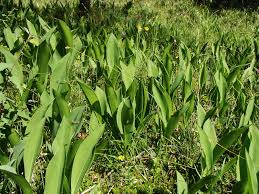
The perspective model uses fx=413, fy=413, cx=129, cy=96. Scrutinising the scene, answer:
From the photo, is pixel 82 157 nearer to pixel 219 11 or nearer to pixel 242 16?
pixel 242 16

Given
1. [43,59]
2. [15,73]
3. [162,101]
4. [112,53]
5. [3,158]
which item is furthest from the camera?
[112,53]

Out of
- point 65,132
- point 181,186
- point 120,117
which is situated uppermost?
point 65,132

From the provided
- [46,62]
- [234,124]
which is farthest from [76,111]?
[234,124]

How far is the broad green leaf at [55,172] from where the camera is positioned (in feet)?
4.45

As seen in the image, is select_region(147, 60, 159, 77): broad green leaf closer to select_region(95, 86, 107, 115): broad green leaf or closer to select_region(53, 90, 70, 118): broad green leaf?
select_region(95, 86, 107, 115): broad green leaf

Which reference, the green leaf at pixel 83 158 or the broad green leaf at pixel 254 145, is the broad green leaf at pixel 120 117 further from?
the broad green leaf at pixel 254 145

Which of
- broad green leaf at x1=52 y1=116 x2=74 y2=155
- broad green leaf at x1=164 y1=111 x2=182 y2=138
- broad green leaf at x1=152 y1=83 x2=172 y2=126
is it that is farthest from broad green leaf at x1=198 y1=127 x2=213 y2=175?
broad green leaf at x1=52 y1=116 x2=74 y2=155

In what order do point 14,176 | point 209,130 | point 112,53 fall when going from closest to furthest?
point 14,176 → point 209,130 → point 112,53

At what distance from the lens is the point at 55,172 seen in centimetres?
136

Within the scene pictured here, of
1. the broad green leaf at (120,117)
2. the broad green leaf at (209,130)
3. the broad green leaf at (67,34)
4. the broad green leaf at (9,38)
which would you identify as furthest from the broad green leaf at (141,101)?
the broad green leaf at (9,38)

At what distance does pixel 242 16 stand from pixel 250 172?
18.5 feet

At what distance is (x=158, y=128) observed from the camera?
2227 millimetres

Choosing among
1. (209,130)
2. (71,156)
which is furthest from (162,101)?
(71,156)

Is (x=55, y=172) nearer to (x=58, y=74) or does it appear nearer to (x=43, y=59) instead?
(x=58, y=74)
